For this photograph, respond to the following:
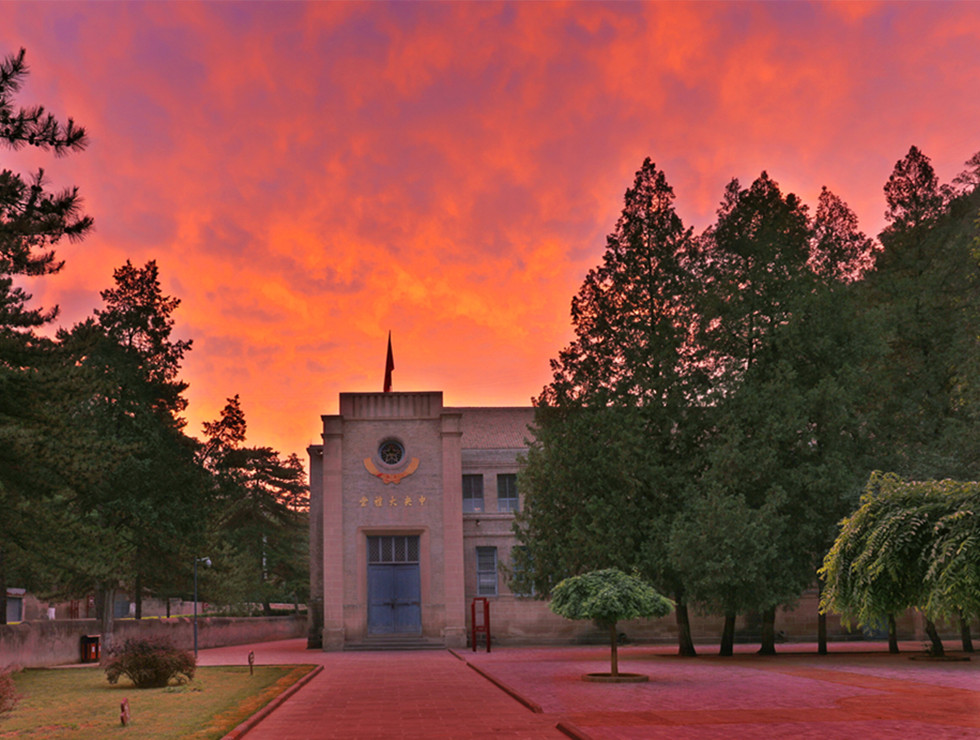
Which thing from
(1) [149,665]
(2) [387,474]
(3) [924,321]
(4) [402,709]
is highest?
(3) [924,321]

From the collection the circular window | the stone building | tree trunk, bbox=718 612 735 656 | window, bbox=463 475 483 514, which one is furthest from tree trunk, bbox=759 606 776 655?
the circular window

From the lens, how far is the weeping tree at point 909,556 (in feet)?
23.3

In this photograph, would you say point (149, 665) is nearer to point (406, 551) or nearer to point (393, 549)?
point (393, 549)

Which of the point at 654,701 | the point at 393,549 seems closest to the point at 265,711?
the point at 654,701

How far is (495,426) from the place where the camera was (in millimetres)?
55031

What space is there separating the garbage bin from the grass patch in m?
7.29

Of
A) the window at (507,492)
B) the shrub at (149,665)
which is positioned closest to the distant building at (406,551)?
the window at (507,492)

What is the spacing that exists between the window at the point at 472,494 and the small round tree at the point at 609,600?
22.3 m

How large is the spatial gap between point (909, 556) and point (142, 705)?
1688cm

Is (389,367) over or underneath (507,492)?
over

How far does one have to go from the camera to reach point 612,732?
44.9ft

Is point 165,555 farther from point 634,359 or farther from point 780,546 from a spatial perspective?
point 780,546

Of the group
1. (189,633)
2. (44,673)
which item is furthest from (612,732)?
(189,633)

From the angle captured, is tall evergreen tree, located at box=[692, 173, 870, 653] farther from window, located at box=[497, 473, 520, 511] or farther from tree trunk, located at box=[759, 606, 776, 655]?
window, located at box=[497, 473, 520, 511]
